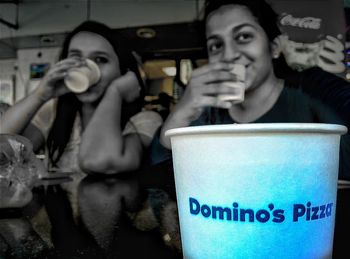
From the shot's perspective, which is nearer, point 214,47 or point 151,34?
point 214,47

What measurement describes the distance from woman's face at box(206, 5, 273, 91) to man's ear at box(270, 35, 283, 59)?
23 millimetres

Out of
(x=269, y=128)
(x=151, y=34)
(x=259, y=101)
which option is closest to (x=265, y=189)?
(x=269, y=128)

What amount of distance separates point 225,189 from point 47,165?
6.25 ft

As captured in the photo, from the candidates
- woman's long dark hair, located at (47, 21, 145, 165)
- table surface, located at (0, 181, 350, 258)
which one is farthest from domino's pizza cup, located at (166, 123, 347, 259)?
woman's long dark hair, located at (47, 21, 145, 165)

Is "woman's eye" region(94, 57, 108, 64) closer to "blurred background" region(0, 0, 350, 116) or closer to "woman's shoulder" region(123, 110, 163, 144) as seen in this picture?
"blurred background" region(0, 0, 350, 116)

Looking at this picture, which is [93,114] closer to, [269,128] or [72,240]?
[72,240]

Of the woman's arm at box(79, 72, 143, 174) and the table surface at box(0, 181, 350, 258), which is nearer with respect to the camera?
the table surface at box(0, 181, 350, 258)

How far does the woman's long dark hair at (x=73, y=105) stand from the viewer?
196 centimetres

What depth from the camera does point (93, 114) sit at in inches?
77.4

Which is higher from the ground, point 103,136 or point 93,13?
point 93,13

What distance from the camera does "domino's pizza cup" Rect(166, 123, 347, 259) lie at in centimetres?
28

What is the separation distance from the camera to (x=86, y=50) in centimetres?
196

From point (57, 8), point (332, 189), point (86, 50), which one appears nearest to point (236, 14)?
point (86, 50)

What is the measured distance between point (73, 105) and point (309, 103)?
54.9 inches
